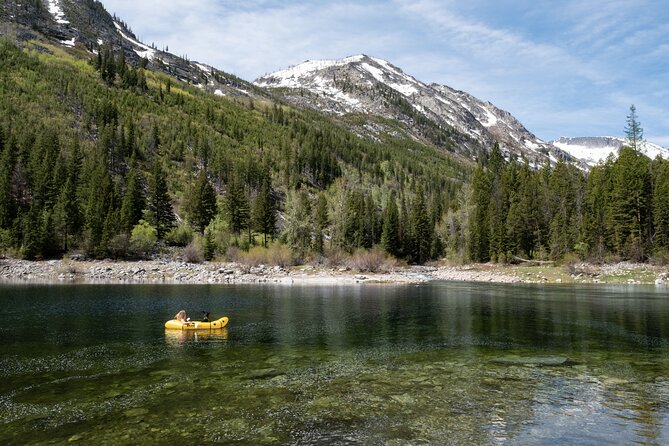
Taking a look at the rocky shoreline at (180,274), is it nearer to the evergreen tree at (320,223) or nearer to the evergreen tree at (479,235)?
the evergreen tree at (320,223)

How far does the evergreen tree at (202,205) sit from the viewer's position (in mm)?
94875

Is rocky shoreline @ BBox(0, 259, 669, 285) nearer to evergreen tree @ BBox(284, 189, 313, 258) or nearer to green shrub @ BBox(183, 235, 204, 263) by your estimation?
green shrub @ BBox(183, 235, 204, 263)

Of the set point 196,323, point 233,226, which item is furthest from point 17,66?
point 196,323

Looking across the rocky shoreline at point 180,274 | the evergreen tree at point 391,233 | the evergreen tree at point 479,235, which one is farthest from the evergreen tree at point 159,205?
the evergreen tree at point 479,235

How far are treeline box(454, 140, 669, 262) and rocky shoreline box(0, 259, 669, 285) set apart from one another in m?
7.66

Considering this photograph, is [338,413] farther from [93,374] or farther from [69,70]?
[69,70]

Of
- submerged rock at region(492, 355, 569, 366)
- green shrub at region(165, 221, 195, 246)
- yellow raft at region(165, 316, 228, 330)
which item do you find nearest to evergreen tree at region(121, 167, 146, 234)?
green shrub at region(165, 221, 195, 246)

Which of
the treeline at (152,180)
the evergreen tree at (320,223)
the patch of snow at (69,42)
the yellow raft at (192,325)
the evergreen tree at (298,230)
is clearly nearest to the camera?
the yellow raft at (192,325)

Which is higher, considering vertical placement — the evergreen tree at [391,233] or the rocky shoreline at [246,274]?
the evergreen tree at [391,233]

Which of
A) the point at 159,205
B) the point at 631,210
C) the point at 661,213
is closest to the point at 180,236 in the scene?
the point at 159,205

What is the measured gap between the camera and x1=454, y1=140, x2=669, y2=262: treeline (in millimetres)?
74750

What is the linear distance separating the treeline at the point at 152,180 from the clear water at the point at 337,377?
49039mm

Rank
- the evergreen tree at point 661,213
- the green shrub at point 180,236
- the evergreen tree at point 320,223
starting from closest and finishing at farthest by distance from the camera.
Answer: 1. the evergreen tree at point 661,213
2. the green shrub at point 180,236
3. the evergreen tree at point 320,223

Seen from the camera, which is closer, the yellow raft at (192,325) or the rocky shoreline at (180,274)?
the yellow raft at (192,325)
